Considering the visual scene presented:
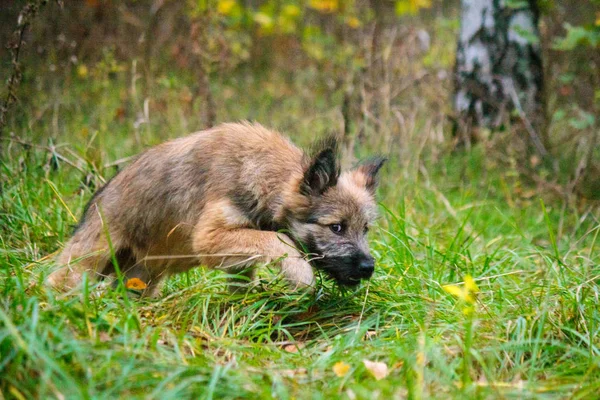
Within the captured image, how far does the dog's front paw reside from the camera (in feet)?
15.1

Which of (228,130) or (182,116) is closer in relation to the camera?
(228,130)

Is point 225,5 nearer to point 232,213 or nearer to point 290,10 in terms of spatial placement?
point 290,10

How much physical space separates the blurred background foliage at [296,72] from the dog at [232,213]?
1.90m

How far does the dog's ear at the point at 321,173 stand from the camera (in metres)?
4.82

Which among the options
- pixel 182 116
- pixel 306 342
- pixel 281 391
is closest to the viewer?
Answer: pixel 281 391

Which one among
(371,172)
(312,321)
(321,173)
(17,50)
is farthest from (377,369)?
(17,50)

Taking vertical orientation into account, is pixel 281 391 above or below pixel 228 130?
below

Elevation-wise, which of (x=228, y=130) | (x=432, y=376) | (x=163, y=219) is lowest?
(x=432, y=376)

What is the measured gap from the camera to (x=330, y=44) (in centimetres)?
1453

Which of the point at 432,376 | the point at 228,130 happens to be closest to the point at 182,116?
the point at 228,130

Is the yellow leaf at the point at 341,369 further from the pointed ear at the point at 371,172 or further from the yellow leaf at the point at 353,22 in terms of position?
the yellow leaf at the point at 353,22

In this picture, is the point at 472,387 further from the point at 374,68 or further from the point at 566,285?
the point at 374,68

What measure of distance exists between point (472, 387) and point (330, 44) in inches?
473

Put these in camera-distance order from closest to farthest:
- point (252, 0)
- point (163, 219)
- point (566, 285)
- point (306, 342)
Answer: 1. point (306, 342)
2. point (566, 285)
3. point (163, 219)
4. point (252, 0)
